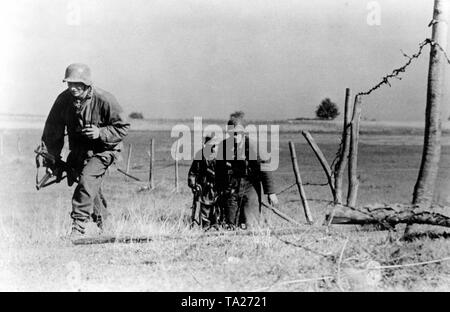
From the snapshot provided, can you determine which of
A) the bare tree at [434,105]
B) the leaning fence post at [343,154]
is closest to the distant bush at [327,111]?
the leaning fence post at [343,154]

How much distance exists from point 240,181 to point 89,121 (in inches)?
101

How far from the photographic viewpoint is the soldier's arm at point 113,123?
313 inches

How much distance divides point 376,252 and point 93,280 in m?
2.77

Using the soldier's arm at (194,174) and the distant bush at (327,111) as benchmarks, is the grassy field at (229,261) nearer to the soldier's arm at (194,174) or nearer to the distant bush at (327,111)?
the soldier's arm at (194,174)

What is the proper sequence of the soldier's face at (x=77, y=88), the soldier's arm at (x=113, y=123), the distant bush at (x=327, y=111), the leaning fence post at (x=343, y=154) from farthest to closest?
the distant bush at (x=327, y=111) < the leaning fence post at (x=343, y=154) < the soldier's arm at (x=113, y=123) < the soldier's face at (x=77, y=88)

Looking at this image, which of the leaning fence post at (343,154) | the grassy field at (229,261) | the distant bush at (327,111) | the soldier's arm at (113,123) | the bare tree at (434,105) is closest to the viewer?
the grassy field at (229,261)

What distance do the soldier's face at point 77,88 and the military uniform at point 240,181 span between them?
2.43 meters

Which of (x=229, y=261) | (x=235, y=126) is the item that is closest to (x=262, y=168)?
(x=235, y=126)

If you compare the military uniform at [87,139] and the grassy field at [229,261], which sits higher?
the military uniform at [87,139]

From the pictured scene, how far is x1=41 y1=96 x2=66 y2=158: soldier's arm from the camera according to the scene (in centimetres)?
827

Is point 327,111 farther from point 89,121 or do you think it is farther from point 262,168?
point 89,121

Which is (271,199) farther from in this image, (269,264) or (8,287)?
(8,287)

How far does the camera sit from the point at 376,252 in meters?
6.12
